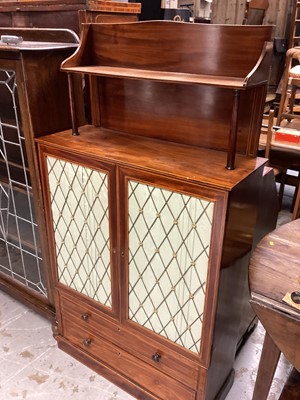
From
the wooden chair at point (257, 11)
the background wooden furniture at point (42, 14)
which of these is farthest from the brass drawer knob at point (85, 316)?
the wooden chair at point (257, 11)

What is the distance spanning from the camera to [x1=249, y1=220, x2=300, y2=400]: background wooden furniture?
3.50 feet

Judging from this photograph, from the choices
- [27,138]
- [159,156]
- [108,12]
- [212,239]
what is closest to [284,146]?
[108,12]

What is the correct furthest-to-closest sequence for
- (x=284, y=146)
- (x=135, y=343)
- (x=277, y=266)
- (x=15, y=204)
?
(x=284, y=146)
(x=15, y=204)
(x=135, y=343)
(x=277, y=266)

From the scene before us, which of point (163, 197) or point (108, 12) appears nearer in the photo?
point (163, 197)

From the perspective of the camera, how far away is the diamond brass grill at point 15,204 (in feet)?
5.90

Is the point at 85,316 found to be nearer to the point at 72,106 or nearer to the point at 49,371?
the point at 49,371

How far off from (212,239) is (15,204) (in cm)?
127

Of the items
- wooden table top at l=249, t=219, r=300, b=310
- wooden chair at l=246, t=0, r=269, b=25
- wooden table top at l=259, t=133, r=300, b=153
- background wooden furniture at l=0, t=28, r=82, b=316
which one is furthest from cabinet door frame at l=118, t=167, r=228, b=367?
wooden chair at l=246, t=0, r=269, b=25

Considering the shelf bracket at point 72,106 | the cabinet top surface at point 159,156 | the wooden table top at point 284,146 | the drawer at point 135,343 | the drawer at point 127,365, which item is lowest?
the drawer at point 127,365

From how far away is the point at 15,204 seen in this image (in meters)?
2.08

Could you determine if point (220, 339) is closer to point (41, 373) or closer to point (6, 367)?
point (41, 373)

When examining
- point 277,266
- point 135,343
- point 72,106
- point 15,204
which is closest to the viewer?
point 277,266

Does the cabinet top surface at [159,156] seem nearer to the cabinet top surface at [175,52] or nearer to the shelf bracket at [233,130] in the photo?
the shelf bracket at [233,130]

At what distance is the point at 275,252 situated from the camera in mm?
1305
